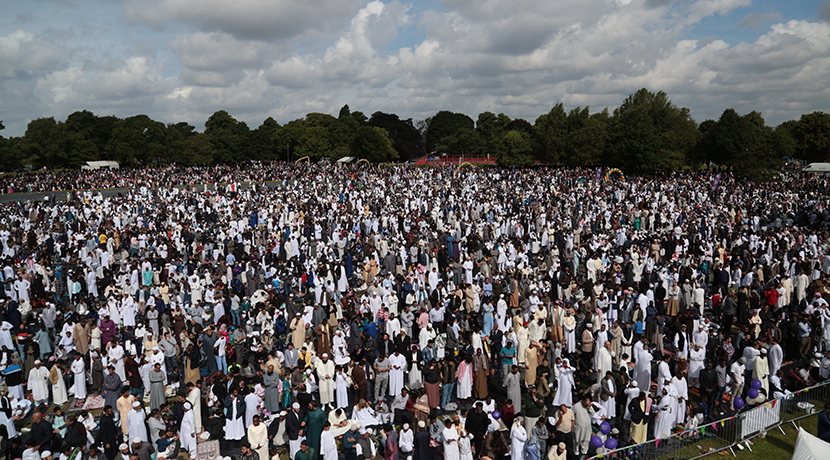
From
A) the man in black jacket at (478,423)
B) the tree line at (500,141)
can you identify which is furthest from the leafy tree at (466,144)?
the man in black jacket at (478,423)

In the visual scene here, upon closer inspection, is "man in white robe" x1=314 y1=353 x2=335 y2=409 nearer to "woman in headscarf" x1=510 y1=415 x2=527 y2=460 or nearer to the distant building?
"woman in headscarf" x1=510 y1=415 x2=527 y2=460

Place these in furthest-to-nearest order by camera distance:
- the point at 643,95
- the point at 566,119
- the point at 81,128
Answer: the point at 81,128, the point at 643,95, the point at 566,119

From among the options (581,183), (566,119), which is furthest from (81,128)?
(581,183)

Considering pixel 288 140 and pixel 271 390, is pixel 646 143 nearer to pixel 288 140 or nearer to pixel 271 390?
pixel 271 390

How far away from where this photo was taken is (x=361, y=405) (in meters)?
7.45

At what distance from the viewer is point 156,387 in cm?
Answer: 816

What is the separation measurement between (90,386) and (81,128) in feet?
264

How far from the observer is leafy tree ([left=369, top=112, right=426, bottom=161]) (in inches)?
3012

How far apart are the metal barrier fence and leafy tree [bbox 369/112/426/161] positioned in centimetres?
6881

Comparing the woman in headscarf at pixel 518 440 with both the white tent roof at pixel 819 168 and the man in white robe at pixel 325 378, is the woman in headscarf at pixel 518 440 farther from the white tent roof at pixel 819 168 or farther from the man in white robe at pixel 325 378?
the white tent roof at pixel 819 168

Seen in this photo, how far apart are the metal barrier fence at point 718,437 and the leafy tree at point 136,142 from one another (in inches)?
2769

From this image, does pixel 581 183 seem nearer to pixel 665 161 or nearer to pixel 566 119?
pixel 665 161

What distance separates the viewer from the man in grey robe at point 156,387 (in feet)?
26.7

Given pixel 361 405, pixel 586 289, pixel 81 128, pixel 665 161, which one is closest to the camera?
pixel 361 405
